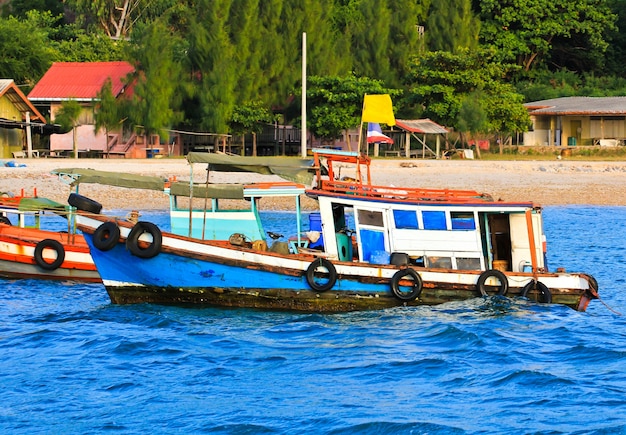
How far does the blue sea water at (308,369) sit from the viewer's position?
1082 centimetres

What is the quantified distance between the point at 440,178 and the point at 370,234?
768 inches

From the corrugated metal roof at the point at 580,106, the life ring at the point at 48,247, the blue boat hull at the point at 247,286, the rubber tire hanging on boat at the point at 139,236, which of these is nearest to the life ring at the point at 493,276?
the blue boat hull at the point at 247,286

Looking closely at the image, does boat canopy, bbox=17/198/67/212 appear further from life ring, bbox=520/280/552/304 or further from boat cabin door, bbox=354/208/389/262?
life ring, bbox=520/280/552/304

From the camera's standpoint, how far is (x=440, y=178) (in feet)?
113

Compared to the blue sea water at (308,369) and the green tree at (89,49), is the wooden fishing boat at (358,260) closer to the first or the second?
the blue sea water at (308,369)

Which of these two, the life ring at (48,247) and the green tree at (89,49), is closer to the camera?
the life ring at (48,247)

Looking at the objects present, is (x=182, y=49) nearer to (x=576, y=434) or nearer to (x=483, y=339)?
(x=483, y=339)

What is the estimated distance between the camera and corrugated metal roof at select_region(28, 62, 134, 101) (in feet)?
159

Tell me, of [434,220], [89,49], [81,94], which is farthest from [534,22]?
[434,220]

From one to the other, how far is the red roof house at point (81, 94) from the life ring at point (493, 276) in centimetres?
3490

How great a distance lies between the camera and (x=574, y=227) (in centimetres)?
2705

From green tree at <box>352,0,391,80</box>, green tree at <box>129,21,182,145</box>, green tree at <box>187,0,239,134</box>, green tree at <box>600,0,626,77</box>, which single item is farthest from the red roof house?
green tree at <box>600,0,626,77</box>

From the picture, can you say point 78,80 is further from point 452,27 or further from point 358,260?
point 358,260

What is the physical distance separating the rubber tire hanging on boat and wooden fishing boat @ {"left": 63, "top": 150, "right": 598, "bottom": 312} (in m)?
0.01
